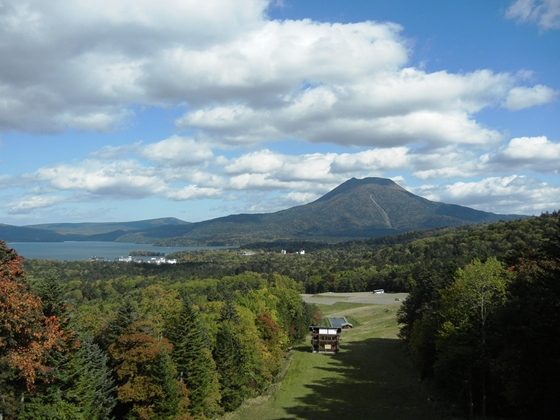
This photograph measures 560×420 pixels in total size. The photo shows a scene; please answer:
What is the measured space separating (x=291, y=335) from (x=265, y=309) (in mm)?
15871

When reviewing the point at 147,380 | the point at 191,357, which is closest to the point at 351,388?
the point at 191,357

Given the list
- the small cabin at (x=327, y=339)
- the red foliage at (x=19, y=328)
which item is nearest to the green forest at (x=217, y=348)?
the red foliage at (x=19, y=328)

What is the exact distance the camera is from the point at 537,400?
21906 millimetres

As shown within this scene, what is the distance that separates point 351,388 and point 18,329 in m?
39.5

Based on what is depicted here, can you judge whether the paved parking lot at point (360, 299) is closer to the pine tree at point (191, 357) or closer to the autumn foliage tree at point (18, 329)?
the pine tree at point (191, 357)

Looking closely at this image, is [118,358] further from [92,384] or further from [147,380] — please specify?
[92,384]

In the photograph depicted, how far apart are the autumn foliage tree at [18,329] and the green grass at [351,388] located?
2681 cm

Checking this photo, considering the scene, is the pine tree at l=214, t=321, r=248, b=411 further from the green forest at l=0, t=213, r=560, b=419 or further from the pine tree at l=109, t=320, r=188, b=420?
the pine tree at l=109, t=320, r=188, b=420

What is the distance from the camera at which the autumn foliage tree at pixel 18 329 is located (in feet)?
51.7

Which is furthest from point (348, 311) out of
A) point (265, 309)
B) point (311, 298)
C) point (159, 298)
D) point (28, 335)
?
point (28, 335)

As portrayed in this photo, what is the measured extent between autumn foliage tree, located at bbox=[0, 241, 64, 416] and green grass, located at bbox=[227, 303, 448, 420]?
87.9 ft

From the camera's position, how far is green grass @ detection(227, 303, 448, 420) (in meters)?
39.1

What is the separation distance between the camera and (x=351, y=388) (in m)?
48.2

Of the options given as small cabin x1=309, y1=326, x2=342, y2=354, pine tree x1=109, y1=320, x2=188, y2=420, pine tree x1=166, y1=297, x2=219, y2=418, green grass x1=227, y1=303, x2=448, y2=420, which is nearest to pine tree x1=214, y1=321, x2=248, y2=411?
green grass x1=227, y1=303, x2=448, y2=420
